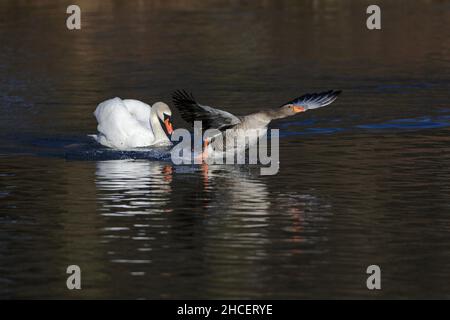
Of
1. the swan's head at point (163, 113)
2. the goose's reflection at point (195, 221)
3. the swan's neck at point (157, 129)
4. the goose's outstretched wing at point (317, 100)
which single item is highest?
the goose's outstretched wing at point (317, 100)

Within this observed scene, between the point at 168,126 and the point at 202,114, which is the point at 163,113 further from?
the point at 202,114

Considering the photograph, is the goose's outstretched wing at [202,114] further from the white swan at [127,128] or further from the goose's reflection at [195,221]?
the white swan at [127,128]

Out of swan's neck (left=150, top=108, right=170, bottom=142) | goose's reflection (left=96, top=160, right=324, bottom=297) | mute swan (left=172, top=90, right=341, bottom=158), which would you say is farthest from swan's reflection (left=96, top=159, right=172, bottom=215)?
swan's neck (left=150, top=108, right=170, bottom=142)

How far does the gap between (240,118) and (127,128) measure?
292 cm

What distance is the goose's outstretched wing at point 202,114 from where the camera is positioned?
18094 mm

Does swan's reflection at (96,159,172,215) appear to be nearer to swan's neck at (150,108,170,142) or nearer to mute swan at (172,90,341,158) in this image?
mute swan at (172,90,341,158)

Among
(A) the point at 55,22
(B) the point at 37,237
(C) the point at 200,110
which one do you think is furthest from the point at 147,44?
(B) the point at 37,237

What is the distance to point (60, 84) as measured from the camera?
97.1 ft

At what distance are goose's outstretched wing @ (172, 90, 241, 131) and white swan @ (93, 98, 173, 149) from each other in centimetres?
274

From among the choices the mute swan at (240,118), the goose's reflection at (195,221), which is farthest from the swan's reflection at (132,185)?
the mute swan at (240,118)

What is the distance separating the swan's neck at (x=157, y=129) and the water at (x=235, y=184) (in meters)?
0.95
